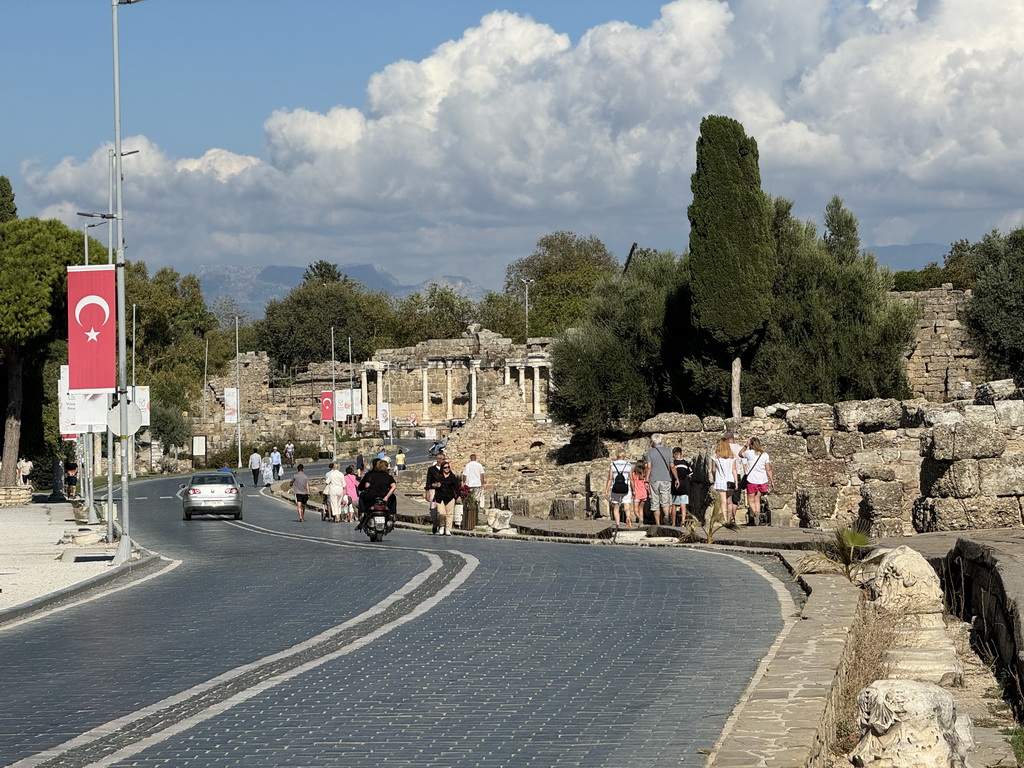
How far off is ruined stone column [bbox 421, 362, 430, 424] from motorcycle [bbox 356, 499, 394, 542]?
90.2m

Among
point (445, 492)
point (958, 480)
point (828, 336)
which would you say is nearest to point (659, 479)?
point (445, 492)

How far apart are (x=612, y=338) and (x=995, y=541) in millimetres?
35313

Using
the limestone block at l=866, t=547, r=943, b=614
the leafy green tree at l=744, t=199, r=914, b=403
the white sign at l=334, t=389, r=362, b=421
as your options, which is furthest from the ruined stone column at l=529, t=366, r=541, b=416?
the limestone block at l=866, t=547, r=943, b=614

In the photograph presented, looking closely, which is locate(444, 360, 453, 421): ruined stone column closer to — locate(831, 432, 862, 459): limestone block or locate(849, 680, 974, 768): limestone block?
locate(831, 432, 862, 459): limestone block

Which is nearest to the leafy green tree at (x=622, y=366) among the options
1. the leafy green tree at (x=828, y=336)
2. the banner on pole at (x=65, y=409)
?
the leafy green tree at (x=828, y=336)

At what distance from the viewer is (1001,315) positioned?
162 feet

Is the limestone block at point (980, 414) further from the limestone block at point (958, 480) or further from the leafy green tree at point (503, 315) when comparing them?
the leafy green tree at point (503, 315)

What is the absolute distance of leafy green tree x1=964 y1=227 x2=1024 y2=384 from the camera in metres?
48.9

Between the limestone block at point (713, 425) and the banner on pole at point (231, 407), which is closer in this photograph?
the limestone block at point (713, 425)

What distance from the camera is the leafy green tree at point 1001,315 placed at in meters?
48.9

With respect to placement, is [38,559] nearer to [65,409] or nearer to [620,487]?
[620,487]

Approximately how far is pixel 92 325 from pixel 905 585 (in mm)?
17514

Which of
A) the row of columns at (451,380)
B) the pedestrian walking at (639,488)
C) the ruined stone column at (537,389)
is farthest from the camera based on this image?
the row of columns at (451,380)

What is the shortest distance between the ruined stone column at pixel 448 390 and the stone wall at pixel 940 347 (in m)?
69.1
